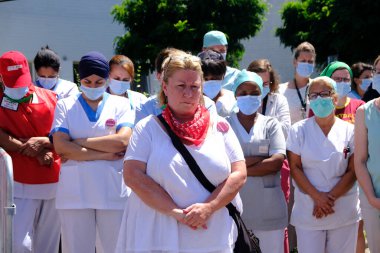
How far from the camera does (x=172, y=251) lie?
12.3 feet

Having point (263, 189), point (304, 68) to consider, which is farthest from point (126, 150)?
point (304, 68)

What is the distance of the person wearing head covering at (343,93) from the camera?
6.31 m

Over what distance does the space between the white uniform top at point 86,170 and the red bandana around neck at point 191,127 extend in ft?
4.73

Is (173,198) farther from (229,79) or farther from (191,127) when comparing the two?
(229,79)

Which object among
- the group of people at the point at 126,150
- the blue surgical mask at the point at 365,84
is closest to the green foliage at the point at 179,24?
the blue surgical mask at the point at 365,84

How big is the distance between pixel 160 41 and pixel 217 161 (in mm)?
18470

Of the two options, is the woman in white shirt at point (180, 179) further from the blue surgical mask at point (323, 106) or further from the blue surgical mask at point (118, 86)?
the blue surgical mask at point (118, 86)

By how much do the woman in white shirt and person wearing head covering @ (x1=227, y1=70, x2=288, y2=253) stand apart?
4.55 feet

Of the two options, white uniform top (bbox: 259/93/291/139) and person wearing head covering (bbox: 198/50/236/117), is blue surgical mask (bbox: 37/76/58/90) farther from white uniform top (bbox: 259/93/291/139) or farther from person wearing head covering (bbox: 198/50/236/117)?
white uniform top (bbox: 259/93/291/139)

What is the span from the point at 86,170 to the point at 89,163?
2.6 inches

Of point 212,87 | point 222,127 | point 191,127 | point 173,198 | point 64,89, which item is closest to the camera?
point 173,198

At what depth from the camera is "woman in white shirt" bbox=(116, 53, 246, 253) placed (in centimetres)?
380

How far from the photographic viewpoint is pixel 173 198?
3.85m

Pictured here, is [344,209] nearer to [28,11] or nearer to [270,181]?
[270,181]
